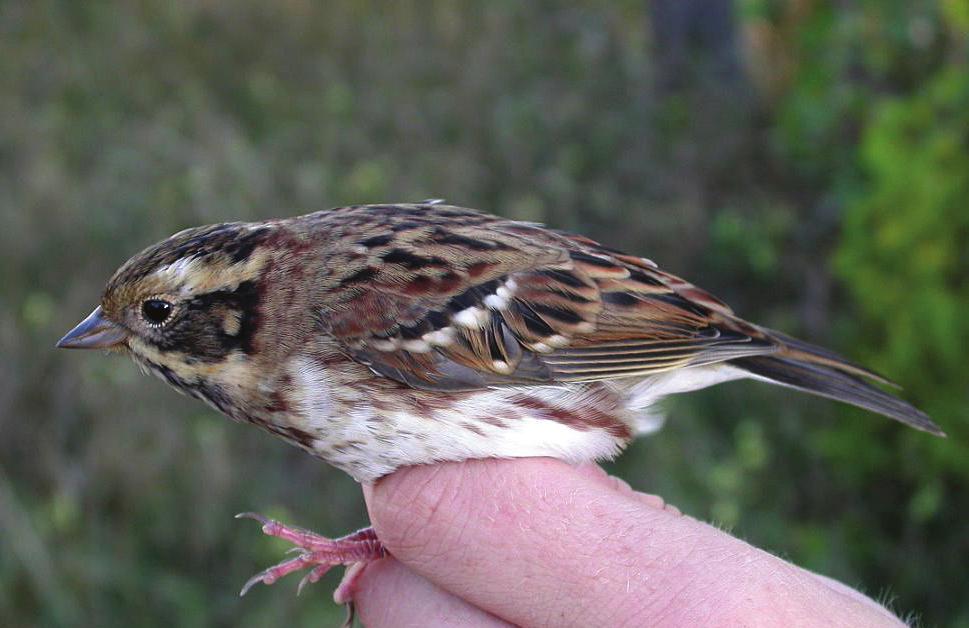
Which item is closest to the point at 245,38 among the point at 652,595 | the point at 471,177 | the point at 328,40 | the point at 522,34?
the point at 328,40

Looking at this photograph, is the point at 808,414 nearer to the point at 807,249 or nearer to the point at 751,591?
the point at 807,249

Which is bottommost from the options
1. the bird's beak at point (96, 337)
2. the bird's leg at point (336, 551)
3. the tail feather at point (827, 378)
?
the bird's leg at point (336, 551)

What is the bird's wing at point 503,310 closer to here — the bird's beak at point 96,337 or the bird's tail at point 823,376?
the bird's tail at point 823,376

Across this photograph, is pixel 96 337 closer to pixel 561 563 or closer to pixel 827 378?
pixel 561 563

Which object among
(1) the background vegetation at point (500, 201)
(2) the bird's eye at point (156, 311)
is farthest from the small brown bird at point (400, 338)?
(1) the background vegetation at point (500, 201)

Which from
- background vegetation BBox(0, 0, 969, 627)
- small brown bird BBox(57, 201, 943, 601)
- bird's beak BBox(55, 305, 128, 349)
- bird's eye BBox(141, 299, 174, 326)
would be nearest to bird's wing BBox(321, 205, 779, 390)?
small brown bird BBox(57, 201, 943, 601)

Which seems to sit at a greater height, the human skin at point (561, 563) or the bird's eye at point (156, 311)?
the bird's eye at point (156, 311)
